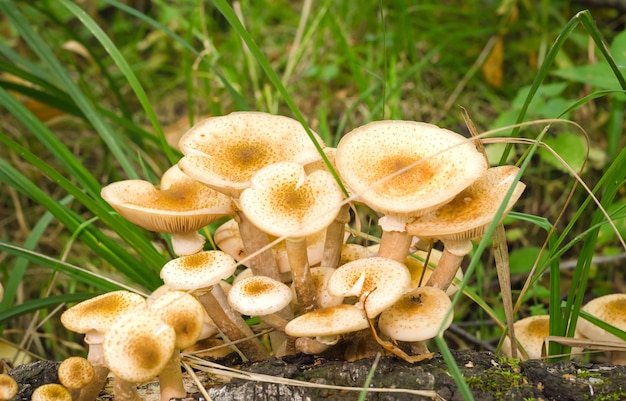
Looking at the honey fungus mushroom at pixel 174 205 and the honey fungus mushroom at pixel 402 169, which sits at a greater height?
the honey fungus mushroom at pixel 402 169

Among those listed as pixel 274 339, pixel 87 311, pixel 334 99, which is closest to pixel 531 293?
pixel 274 339

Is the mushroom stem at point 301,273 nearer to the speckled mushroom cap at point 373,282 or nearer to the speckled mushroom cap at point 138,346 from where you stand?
the speckled mushroom cap at point 373,282

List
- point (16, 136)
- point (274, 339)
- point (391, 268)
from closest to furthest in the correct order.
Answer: point (391, 268) < point (274, 339) < point (16, 136)

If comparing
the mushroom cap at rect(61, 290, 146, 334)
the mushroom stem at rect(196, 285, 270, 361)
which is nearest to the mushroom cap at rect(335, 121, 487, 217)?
the mushroom stem at rect(196, 285, 270, 361)

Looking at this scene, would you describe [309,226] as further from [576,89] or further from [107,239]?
[576,89]

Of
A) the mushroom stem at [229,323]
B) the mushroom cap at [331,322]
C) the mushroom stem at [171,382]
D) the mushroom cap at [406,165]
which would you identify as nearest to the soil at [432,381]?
the mushroom stem at [171,382]

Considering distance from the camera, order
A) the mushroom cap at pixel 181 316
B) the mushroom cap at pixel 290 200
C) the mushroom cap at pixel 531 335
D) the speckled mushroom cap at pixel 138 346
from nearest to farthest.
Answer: the speckled mushroom cap at pixel 138 346 < the mushroom cap at pixel 181 316 < the mushroom cap at pixel 290 200 < the mushroom cap at pixel 531 335

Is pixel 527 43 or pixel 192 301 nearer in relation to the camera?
pixel 192 301
